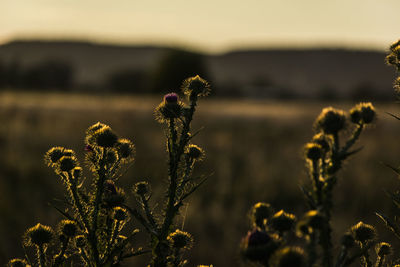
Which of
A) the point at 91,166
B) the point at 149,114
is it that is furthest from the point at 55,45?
the point at 91,166

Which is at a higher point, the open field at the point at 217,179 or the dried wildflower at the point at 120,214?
the open field at the point at 217,179

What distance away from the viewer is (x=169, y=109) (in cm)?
164

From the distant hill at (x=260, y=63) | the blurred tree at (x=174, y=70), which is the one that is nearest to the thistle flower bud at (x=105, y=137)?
the blurred tree at (x=174, y=70)

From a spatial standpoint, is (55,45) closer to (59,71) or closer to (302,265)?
(59,71)

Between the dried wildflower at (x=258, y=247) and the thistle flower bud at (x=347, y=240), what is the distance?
26cm

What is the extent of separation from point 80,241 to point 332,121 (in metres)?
0.91

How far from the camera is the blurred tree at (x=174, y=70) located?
71750mm

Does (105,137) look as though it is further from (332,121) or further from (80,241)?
(332,121)

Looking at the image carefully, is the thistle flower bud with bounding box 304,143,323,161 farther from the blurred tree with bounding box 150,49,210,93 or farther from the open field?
the blurred tree with bounding box 150,49,210,93

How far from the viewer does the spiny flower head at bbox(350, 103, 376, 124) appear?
142 centimetres

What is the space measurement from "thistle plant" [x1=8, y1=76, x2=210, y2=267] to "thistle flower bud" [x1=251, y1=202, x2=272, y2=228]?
11.8 inches

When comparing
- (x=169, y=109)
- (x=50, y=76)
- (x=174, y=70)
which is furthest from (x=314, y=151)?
(x=50, y=76)

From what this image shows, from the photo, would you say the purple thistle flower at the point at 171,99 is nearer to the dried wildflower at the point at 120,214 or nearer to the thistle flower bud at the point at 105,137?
the thistle flower bud at the point at 105,137

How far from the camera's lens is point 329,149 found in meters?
1.39
